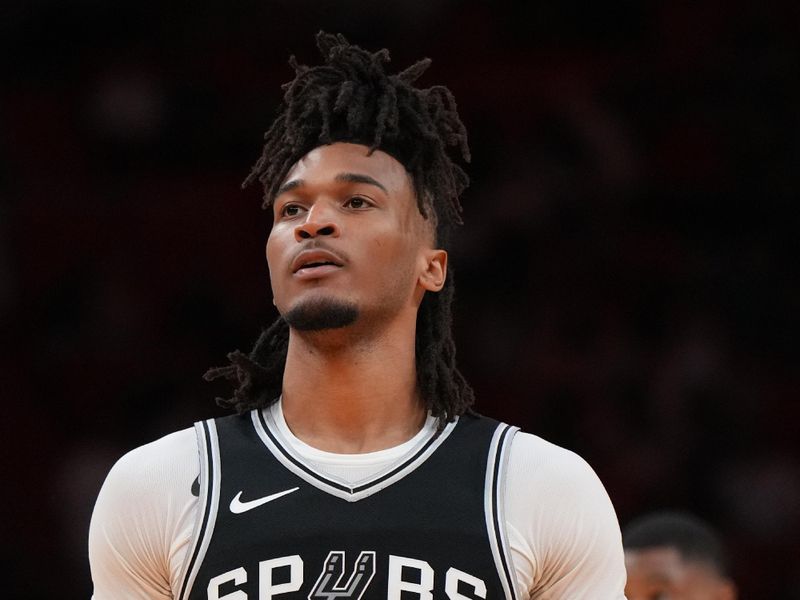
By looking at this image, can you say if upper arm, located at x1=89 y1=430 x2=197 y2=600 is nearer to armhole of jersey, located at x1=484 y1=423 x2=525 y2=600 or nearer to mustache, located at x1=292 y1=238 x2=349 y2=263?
mustache, located at x1=292 y1=238 x2=349 y2=263

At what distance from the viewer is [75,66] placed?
7.24m

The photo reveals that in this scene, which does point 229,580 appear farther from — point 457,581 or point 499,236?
point 499,236

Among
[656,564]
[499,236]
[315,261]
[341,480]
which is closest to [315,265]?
[315,261]

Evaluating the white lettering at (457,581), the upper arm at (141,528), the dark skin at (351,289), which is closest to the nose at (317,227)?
the dark skin at (351,289)

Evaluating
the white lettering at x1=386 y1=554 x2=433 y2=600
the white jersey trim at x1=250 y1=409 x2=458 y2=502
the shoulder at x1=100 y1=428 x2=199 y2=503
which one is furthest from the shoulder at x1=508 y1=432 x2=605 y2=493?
the shoulder at x1=100 y1=428 x2=199 y2=503

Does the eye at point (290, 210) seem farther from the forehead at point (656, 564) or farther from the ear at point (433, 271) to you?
the forehead at point (656, 564)

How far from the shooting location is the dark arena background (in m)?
6.57

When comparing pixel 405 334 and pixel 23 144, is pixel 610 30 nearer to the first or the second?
pixel 23 144

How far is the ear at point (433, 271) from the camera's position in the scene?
11.3 ft

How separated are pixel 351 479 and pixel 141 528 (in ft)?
1.52

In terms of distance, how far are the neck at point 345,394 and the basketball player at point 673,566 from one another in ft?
5.35

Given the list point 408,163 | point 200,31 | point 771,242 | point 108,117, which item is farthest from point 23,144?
point 408,163

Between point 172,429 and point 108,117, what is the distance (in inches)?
64.7

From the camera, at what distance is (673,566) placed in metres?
4.71
